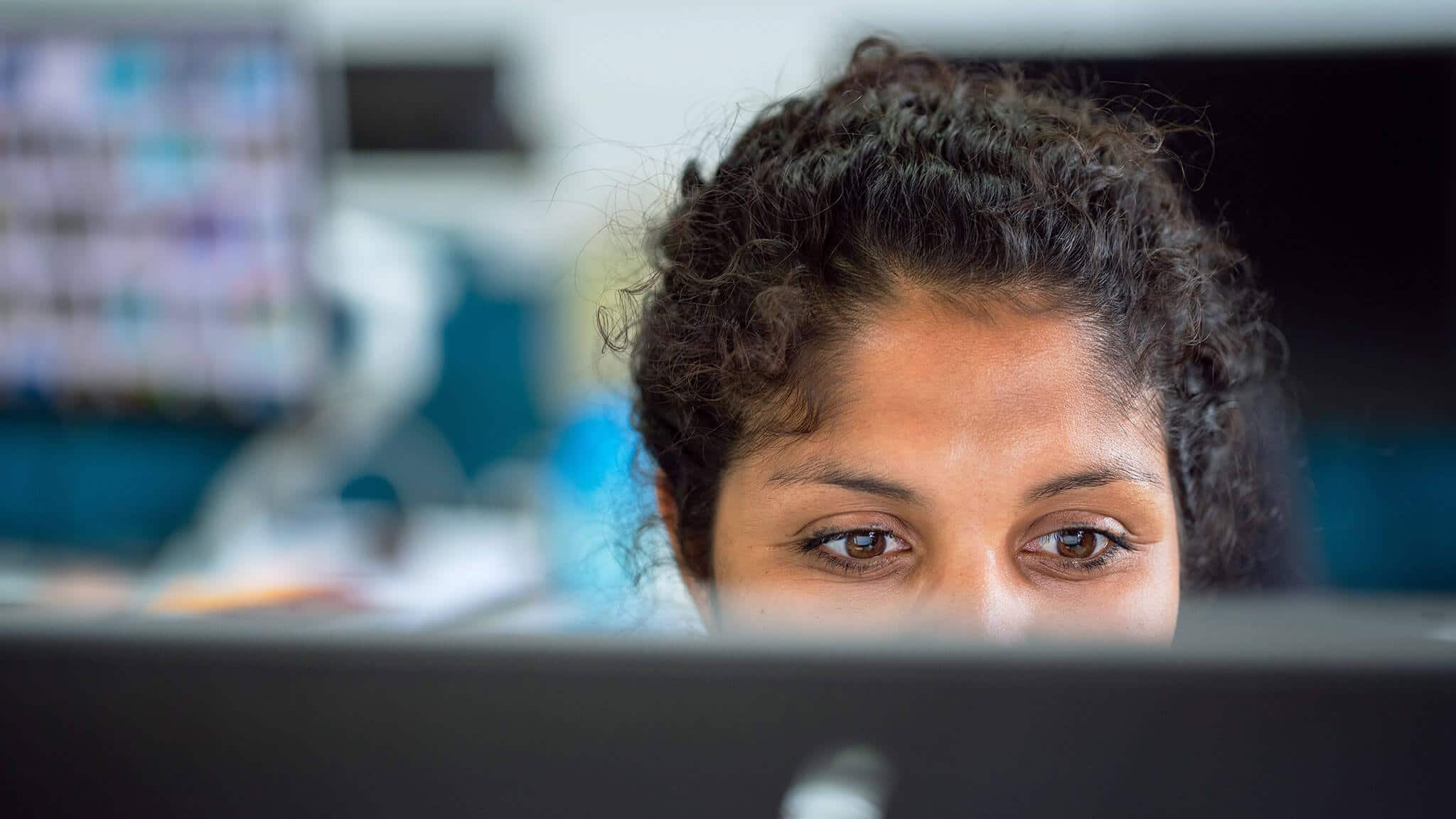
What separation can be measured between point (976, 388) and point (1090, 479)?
0.08 m

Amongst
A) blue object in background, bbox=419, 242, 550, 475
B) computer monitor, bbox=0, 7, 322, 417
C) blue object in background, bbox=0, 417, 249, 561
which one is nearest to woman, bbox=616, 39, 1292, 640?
computer monitor, bbox=0, 7, 322, 417

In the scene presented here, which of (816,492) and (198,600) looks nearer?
(198,600)

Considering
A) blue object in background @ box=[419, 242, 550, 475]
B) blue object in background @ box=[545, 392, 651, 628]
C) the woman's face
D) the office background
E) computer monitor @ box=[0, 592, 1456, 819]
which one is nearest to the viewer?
computer monitor @ box=[0, 592, 1456, 819]

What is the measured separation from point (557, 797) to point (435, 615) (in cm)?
9

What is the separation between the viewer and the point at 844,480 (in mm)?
592

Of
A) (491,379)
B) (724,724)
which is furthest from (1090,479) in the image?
(491,379)

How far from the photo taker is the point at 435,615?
1.13ft

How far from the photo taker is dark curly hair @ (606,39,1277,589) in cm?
64

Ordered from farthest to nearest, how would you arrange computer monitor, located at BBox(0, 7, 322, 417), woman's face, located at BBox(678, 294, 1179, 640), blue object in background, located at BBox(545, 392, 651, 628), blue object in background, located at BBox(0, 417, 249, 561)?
blue object in background, located at BBox(0, 417, 249, 561) < computer monitor, located at BBox(0, 7, 322, 417) < blue object in background, located at BBox(545, 392, 651, 628) < woman's face, located at BBox(678, 294, 1179, 640)

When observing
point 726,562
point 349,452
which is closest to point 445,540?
point 349,452

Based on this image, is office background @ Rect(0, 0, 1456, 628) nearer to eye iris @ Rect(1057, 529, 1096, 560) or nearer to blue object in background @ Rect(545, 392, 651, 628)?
blue object in background @ Rect(545, 392, 651, 628)

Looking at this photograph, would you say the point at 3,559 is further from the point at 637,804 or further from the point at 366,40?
the point at 637,804

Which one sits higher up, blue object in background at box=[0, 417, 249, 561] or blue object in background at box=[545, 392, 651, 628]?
blue object in background at box=[0, 417, 249, 561]

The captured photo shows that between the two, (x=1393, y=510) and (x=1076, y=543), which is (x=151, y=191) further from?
(x=1393, y=510)
